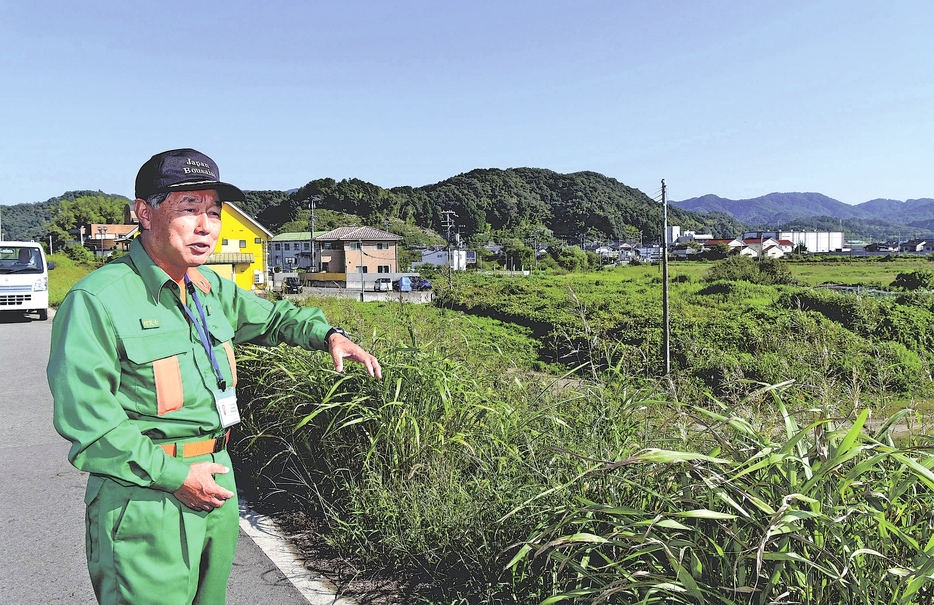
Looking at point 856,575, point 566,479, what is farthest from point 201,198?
point 856,575

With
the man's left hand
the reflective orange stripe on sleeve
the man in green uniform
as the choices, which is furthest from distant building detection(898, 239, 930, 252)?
the reflective orange stripe on sleeve

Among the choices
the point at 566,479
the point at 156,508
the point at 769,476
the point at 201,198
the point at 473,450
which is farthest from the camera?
the point at 473,450

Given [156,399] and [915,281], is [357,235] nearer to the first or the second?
[915,281]

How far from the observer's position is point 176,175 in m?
1.62

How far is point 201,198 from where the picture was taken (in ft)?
5.47

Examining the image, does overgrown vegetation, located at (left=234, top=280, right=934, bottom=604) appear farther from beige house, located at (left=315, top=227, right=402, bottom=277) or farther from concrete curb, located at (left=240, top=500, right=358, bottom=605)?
beige house, located at (left=315, top=227, right=402, bottom=277)

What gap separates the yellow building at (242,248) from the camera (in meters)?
25.2

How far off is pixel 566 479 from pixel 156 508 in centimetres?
153

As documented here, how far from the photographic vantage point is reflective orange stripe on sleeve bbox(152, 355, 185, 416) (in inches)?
61.5

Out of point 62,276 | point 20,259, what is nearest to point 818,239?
point 62,276

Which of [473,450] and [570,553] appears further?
[473,450]

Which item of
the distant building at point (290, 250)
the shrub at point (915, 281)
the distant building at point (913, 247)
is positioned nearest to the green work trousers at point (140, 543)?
the shrub at point (915, 281)

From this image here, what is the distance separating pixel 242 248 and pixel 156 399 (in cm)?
2718

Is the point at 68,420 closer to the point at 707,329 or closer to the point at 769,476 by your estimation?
the point at 769,476
